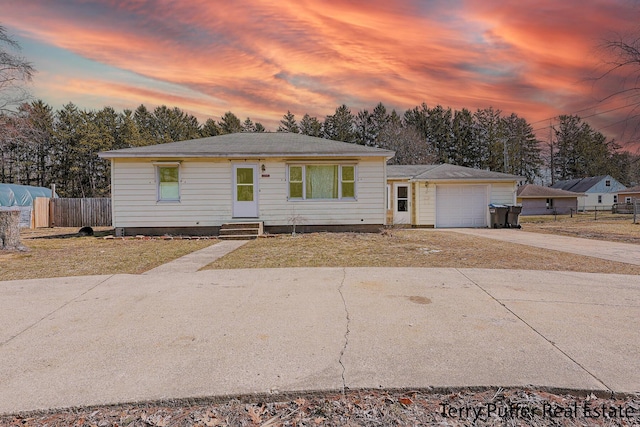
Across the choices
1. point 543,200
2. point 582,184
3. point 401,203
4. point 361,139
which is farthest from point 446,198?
point 582,184

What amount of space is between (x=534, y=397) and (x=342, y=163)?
35.6ft

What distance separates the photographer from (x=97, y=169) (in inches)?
1489

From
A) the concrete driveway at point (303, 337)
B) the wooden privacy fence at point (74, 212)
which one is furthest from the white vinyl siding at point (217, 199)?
the wooden privacy fence at point (74, 212)

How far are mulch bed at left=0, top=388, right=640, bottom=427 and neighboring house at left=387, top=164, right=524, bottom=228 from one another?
49.6 ft

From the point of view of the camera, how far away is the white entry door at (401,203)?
679 inches

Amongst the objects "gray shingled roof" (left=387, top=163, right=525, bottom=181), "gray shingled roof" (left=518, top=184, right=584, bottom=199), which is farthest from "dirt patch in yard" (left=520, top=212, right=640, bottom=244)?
"gray shingled roof" (left=518, top=184, right=584, bottom=199)

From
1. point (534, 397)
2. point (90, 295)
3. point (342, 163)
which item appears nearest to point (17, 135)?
point (342, 163)

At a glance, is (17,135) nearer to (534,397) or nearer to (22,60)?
(22,60)

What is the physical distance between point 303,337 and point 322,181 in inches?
389

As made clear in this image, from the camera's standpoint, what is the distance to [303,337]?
303 centimetres

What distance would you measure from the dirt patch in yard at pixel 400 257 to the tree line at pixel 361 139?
88.3 ft

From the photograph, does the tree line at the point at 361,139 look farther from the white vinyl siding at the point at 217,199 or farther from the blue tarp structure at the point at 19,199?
the white vinyl siding at the point at 217,199

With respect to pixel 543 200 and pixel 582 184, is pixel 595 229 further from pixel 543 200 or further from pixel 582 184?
pixel 582 184

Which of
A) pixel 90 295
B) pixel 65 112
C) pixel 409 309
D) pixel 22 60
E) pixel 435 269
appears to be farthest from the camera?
pixel 65 112
